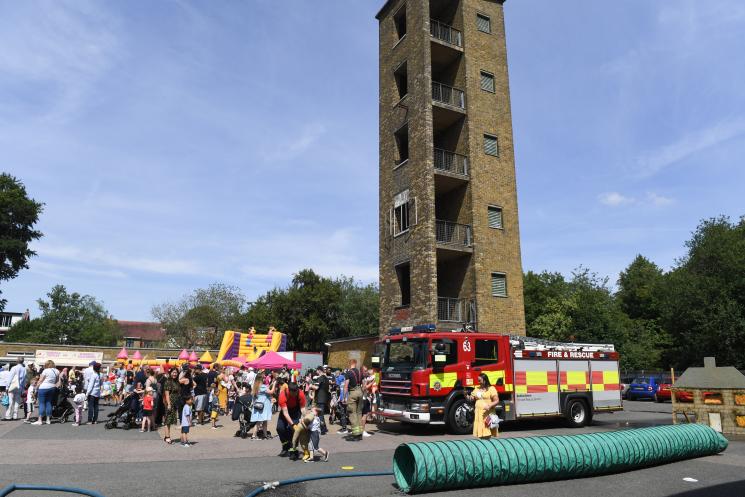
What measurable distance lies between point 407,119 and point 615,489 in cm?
2075

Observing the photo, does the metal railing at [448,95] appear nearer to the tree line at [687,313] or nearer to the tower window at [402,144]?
the tower window at [402,144]

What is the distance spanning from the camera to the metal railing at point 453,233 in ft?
79.8

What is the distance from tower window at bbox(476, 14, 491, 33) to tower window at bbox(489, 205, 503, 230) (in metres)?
9.83

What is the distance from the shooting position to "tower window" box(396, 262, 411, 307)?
25547 millimetres

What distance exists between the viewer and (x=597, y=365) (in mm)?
17031

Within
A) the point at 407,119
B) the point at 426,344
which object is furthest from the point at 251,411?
the point at 407,119

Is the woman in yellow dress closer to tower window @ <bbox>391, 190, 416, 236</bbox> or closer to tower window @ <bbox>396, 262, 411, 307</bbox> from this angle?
tower window @ <bbox>391, 190, 416, 236</bbox>

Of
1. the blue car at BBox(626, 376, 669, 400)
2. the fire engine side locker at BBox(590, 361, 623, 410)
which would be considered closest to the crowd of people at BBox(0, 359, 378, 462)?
the fire engine side locker at BBox(590, 361, 623, 410)

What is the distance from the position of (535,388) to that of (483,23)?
2048cm

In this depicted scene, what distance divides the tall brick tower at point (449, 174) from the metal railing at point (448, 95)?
6 cm

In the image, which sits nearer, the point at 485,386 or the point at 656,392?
the point at 485,386

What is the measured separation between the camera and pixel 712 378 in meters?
14.6

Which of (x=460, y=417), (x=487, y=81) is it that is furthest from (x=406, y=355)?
(x=487, y=81)

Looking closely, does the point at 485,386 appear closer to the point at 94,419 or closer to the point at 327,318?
the point at 94,419
